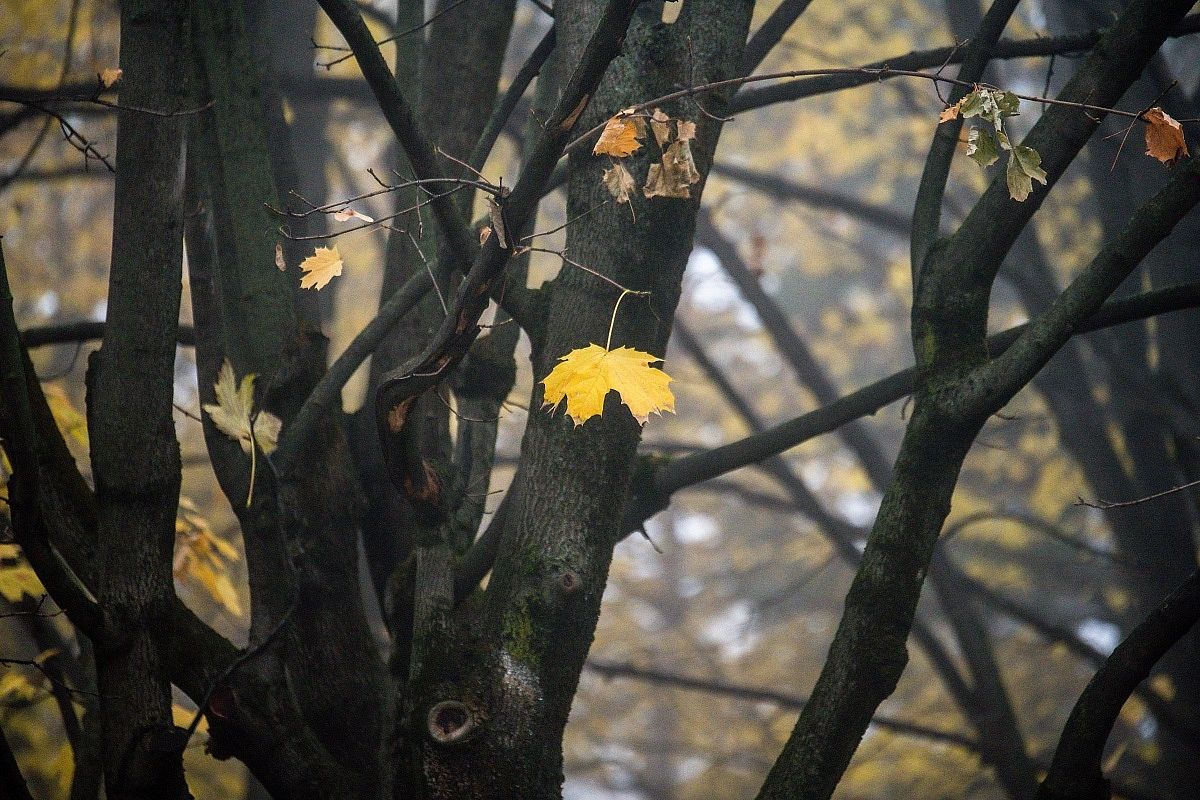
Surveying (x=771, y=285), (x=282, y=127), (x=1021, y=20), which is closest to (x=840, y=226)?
(x=771, y=285)

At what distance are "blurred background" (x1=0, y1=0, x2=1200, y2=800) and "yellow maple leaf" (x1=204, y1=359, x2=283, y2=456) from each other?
3.9 inches

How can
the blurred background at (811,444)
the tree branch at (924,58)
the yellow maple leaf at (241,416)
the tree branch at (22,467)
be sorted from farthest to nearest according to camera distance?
the blurred background at (811,444) → the tree branch at (924,58) → the yellow maple leaf at (241,416) → the tree branch at (22,467)

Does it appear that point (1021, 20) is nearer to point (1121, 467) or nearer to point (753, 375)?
point (1121, 467)

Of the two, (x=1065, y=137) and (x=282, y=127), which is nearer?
(x=1065, y=137)

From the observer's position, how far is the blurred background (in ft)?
13.4

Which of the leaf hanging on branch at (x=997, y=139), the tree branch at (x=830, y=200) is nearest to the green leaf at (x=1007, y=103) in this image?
the leaf hanging on branch at (x=997, y=139)

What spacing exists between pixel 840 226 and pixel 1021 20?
25.5 ft

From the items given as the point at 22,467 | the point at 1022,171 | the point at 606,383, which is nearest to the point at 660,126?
the point at 606,383

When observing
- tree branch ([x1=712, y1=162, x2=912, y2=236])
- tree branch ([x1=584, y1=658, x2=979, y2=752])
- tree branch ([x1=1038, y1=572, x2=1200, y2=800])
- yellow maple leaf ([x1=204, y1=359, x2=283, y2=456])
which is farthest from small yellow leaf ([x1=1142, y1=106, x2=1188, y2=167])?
tree branch ([x1=712, y1=162, x2=912, y2=236])

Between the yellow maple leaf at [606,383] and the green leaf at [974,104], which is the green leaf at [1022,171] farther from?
the yellow maple leaf at [606,383]

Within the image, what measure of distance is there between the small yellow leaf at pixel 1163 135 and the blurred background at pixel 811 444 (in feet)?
0.62

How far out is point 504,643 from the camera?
2.01 meters

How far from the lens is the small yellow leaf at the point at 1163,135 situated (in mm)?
1917

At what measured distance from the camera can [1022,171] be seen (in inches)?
75.4
